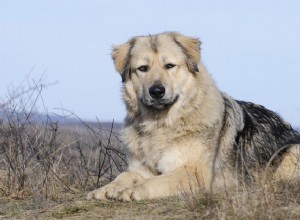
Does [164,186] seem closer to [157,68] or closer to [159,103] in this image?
[159,103]

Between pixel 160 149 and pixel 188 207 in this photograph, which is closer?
pixel 188 207

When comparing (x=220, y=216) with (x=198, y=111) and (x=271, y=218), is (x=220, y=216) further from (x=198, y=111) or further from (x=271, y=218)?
(x=198, y=111)

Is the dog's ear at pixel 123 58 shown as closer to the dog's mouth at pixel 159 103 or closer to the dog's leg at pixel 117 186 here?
the dog's mouth at pixel 159 103

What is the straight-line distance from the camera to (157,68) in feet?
24.2

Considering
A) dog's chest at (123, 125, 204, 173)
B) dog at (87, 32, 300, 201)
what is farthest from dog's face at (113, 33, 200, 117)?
dog's chest at (123, 125, 204, 173)

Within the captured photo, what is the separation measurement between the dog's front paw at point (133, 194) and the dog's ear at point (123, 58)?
64.3 inches

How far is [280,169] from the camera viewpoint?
296 inches

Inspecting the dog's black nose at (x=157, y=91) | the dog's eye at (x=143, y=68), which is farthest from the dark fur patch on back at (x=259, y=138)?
the dog's eye at (x=143, y=68)

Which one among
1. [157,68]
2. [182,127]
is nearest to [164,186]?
[182,127]

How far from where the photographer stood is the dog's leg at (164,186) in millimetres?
6613

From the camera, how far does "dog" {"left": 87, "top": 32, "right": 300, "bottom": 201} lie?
715 centimetres

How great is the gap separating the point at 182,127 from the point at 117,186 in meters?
1.09

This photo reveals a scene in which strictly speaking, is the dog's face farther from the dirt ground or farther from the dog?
the dirt ground

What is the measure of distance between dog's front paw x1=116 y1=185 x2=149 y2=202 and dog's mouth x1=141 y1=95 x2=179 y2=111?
Result: 1.09 metres
